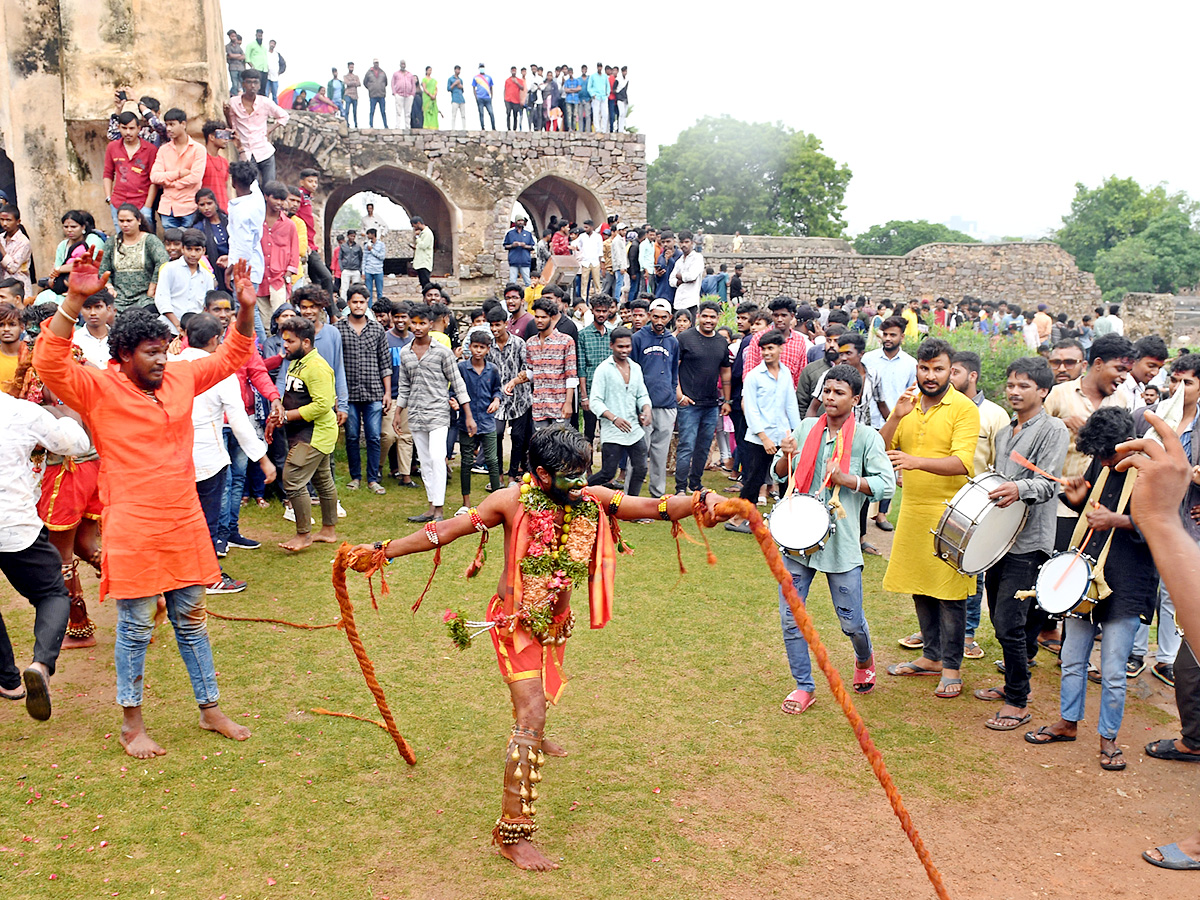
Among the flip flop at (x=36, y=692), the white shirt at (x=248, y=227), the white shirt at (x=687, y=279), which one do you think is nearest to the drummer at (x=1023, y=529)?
the flip flop at (x=36, y=692)

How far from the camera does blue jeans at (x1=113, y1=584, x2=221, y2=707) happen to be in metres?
4.79

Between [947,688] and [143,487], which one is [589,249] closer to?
[947,688]

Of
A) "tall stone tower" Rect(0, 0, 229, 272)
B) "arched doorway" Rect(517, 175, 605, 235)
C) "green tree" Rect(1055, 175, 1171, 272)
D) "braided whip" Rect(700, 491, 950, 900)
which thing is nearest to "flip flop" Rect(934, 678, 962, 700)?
"braided whip" Rect(700, 491, 950, 900)

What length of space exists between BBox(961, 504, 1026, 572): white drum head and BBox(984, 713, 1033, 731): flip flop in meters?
0.91

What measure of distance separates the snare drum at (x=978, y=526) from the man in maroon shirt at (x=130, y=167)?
9172 millimetres

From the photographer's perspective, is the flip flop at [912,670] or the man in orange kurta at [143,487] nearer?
the man in orange kurta at [143,487]

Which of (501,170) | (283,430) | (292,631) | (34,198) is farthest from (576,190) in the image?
(292,631)

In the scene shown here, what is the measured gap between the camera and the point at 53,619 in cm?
508

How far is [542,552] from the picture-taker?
4.38m

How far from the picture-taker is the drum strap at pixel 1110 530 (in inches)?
204

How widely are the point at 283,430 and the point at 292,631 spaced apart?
2.47 m

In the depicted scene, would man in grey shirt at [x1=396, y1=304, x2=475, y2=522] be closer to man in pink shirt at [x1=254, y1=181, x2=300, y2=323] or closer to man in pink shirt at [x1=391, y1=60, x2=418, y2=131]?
man in pink shirt at [x1=254, y1=181, x2=300, y2=323]

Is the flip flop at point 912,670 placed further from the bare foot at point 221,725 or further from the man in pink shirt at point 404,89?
the man in pink shirt at point 404,89

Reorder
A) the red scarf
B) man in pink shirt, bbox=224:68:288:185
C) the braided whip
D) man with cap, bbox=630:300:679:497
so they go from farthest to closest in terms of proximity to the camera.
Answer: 1. man in pink shirt, bbox=224:68:288:185
2. man with cap, bbox=630:300:679:497
3. the red scarf
4. the braided whip
